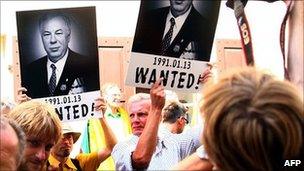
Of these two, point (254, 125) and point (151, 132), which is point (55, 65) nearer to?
point (151, 132)

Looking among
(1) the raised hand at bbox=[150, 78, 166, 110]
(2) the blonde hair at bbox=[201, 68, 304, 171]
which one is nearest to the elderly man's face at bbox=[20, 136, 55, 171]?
(1) the raised hand at bbox=[150, 78, 166, 110]

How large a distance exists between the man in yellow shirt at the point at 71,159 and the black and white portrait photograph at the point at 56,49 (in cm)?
21

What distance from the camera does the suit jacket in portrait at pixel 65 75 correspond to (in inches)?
103

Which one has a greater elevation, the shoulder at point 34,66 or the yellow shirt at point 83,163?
the shoulder at point 34,66

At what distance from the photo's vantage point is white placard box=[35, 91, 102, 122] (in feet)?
8.75

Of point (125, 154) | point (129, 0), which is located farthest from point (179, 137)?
point (129, 0)

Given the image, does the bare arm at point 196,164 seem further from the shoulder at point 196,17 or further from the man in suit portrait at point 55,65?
the man in suit portrait at point 55,65

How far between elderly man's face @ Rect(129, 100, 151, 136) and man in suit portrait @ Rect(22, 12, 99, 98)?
0.96 feet

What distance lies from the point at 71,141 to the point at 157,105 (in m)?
0.94

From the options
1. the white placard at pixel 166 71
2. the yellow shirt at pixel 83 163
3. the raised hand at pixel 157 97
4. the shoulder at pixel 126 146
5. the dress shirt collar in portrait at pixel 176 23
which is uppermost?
the dress shirt collar in portrait at pixel 176 23

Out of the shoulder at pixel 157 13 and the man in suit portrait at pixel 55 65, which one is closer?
the shoulder at pixel 157 13

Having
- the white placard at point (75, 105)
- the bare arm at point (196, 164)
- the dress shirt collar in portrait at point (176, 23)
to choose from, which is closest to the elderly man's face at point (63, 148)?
the white placard at point (75, 105)

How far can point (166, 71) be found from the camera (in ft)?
7.78

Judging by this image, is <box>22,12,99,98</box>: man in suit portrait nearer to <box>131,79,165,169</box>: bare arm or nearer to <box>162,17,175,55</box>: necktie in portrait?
<box>162,17,175,55</box>: necktie in portrait
